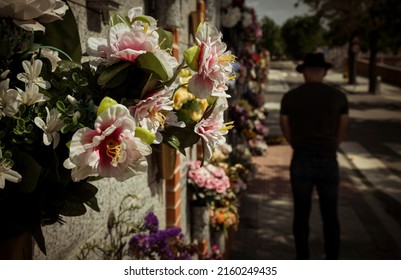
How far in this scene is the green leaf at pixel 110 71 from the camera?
1.28 meters

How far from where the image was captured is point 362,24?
29.5 meters

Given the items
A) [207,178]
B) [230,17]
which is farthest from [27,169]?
[230,17]

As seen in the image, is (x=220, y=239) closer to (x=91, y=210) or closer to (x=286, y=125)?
(x=286, y=125)

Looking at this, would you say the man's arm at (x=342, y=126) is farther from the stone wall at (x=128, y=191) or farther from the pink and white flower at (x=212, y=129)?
the pink and white flower at (x=212, y=129)

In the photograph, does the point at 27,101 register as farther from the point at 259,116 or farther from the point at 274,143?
the point at 274,143

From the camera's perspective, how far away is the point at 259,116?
36.8ft

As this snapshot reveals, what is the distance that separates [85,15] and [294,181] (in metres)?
3.27

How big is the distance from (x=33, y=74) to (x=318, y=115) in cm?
406

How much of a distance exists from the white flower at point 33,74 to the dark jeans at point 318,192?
160 inches

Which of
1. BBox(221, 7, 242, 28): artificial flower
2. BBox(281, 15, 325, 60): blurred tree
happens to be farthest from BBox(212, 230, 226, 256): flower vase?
BBox(281, 15, 325, 60): blurred tree

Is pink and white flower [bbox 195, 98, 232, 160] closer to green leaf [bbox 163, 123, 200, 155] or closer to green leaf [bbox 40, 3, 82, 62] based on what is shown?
green leaf [bbox 163, 123, 200, 155]


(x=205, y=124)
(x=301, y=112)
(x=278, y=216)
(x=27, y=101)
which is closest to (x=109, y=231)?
(x=205, y=124)

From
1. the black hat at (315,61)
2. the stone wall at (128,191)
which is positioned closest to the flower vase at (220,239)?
the stone wall at (128,191)

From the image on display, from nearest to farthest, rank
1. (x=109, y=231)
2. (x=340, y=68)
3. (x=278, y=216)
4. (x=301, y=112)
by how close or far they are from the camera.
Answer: (x=109, y=231), (x=301, y=112), (x=278, y=216), (x=340, y=68)
